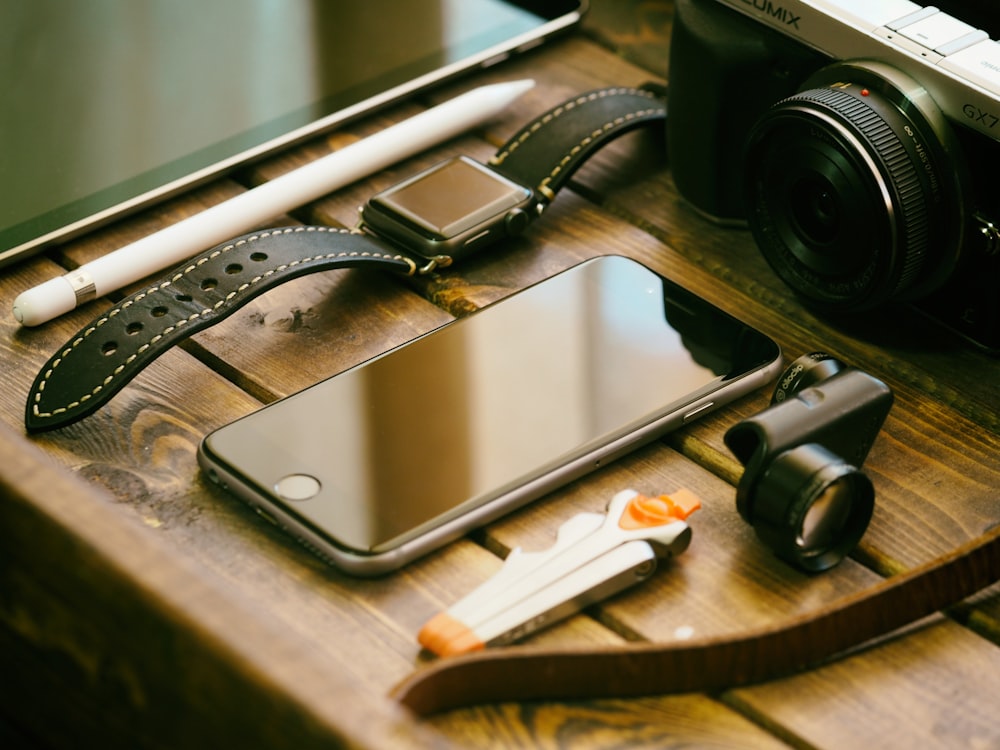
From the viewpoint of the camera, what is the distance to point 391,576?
64 centimetres

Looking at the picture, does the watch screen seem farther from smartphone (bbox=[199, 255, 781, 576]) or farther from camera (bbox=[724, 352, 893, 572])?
camera (bbox=[724, 352, 893, 572])

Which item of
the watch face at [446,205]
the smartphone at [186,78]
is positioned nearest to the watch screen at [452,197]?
the watch face at [446,205]

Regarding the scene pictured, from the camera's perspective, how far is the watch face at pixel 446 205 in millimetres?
827

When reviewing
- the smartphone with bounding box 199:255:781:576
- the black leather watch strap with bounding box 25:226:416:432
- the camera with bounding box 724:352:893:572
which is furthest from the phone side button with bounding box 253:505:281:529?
the camera with bounding box 724:352:893:572

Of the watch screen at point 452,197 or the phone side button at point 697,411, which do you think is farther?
the watch screen at point 452,197

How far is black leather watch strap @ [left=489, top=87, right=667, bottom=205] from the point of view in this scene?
0.88m

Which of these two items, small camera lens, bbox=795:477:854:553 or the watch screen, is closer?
small camera lens, bbox=795:477:854:553

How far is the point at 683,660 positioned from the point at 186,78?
604 millimetres

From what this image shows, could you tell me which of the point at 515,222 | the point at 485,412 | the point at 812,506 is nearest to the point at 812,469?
the point at 812,506

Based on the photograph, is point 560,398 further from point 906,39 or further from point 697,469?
point 906,39

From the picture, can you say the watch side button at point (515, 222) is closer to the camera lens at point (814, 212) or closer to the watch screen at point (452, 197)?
the watch screen at point (452, 197)

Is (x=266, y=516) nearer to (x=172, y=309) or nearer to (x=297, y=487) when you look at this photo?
(x=297, y=487)

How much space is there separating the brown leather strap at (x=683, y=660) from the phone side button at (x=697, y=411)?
5.7 inches

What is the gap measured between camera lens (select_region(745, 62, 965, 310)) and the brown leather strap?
0.18 meters
